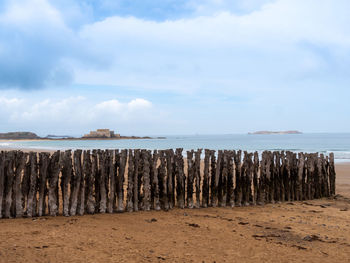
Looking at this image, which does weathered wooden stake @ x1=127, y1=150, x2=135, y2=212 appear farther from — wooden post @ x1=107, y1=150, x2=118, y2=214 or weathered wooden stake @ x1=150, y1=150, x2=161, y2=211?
weathered wooden stake @ x1=150, y1=150, x2=161, y2=211

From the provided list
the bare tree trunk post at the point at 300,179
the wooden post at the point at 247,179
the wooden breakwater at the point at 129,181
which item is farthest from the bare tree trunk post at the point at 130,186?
the bare tree trunk post at the point at 300,179

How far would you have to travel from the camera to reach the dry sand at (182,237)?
152 inches

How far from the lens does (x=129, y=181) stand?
608 cm

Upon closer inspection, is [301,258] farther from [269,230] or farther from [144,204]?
[144,204]

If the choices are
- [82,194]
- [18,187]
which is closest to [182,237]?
[82,194]

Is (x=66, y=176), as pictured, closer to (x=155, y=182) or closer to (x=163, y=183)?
(x=155, y=182)

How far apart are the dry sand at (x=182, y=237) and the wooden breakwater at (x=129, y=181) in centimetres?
29

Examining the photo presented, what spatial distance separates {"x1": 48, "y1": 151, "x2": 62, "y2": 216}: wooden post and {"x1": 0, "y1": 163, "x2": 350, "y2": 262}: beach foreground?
0.21 m

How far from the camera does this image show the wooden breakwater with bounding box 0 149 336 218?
5543mm

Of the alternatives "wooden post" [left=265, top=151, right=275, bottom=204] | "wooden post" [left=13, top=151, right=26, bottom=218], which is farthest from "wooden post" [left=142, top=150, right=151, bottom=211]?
"wooden post" [left=265, top=151, right=275, bottom=204]

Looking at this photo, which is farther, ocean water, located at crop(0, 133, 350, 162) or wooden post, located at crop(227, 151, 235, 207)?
ocean water, located at crop(0, 133, 350, 162)

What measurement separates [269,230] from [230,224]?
25.4 inches

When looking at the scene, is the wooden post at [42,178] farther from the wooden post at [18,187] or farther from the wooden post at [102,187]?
the wooden post at [102,187]

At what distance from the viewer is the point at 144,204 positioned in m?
6.17
